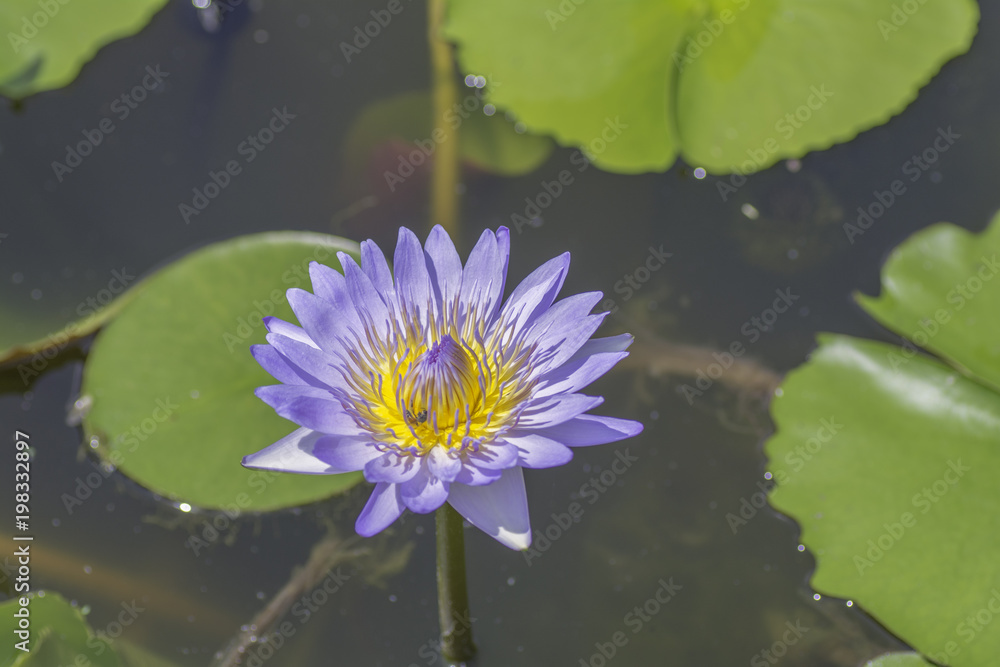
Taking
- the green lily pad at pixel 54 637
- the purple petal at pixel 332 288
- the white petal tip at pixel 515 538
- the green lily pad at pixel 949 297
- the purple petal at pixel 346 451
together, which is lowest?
the green lily pad at pixel 54 637

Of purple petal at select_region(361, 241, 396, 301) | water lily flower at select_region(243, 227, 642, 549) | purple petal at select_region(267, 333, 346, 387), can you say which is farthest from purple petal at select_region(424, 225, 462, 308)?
purple petal at select_region(267, 333, 346, 387)

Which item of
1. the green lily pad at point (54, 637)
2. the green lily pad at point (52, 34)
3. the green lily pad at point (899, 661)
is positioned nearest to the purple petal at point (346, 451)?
the green lily pad at point (54, 637)

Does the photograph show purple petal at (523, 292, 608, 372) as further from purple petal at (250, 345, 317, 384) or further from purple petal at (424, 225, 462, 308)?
purple petal at (250, 345, 317, 384)

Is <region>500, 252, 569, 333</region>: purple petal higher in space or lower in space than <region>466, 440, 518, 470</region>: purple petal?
higher

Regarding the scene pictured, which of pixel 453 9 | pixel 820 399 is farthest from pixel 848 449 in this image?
pixel 453 9

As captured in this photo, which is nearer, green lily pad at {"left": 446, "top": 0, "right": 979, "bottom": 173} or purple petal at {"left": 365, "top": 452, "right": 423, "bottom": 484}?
purple petal at {"left": 365, "top": 452, "right": 423, "bottom": 484}

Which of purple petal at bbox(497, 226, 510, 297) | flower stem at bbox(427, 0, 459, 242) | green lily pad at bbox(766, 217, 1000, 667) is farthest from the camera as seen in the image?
flower stem at bbox(427, 0, 459, 242)

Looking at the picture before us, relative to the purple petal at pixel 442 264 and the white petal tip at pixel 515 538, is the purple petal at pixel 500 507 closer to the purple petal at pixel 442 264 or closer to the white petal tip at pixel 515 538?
the white petal tip at pixel 515 538

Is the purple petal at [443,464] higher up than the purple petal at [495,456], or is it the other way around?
the purple petal at [495,456]
